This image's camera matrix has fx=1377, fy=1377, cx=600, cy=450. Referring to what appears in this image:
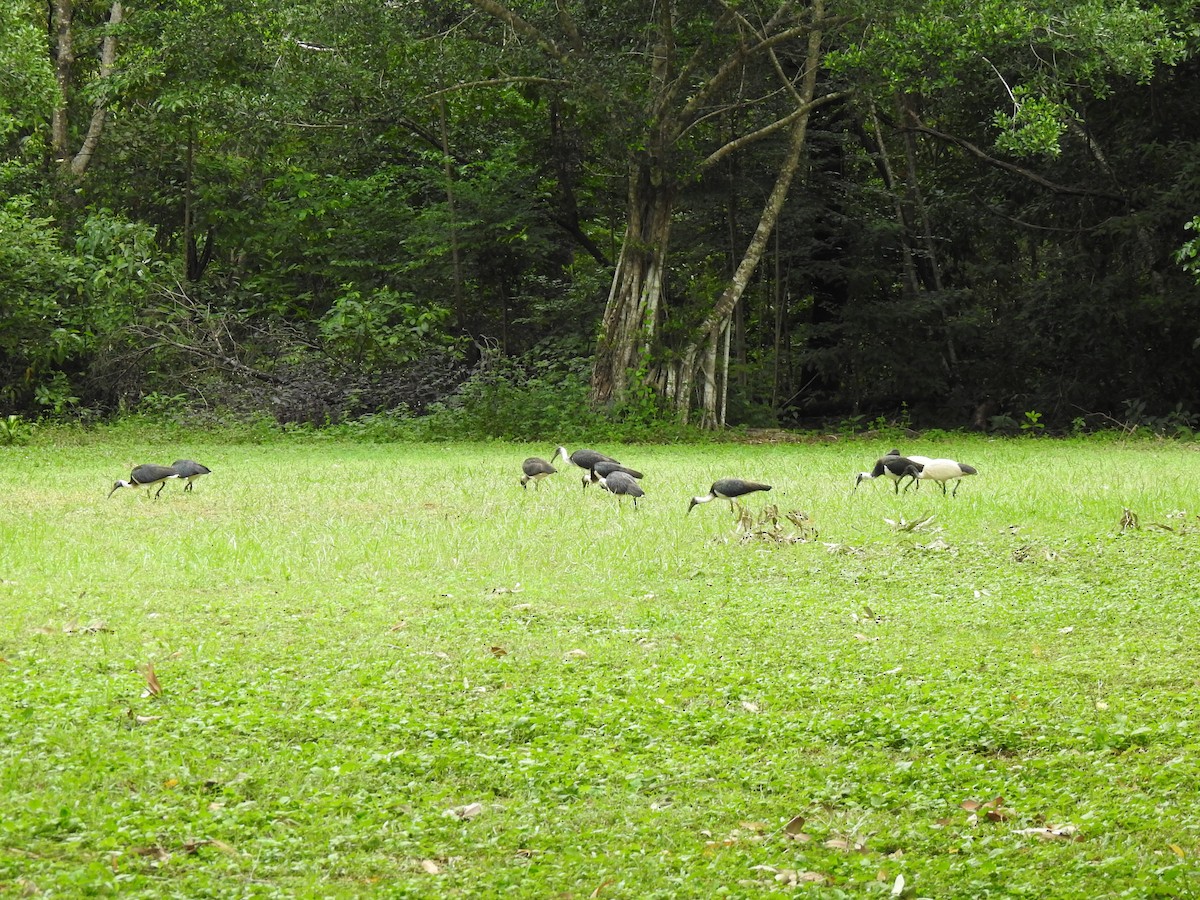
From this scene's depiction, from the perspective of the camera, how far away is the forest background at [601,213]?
22.3 m

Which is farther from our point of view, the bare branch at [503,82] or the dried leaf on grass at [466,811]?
the bare branch at [503,82]

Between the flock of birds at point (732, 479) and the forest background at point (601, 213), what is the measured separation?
8.06 m

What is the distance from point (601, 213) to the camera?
3092cm

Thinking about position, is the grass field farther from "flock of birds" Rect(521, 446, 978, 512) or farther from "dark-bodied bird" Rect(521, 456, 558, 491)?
"dark-bodied bird" Rect(521, 456, 558, 491)

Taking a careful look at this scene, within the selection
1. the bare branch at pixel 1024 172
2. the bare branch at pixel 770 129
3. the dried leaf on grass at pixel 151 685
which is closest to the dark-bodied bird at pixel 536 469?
the dried leaf on grass at pixel 151 685

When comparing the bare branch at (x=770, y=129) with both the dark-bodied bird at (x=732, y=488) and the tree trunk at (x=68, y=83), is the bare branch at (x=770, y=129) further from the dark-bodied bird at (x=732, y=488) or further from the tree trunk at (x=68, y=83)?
the tree trunk at (x=68, y=83)

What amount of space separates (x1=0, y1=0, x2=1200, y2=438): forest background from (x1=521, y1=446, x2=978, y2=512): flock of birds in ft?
26.4

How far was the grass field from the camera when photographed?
4656 mm

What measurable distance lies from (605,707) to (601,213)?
25.4 metres

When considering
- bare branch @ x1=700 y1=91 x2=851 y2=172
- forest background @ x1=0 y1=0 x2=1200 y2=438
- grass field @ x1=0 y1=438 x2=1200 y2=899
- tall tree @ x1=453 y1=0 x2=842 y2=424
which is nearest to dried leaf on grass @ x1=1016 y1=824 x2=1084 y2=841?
grass field @ x1=0 y1=438 x2=1200 y2=899

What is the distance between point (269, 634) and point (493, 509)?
5542 millimetres

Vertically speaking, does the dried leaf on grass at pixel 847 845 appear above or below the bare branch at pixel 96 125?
below

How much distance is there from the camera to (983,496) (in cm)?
1369

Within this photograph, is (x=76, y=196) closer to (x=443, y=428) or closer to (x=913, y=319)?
(x=443, y=428)
